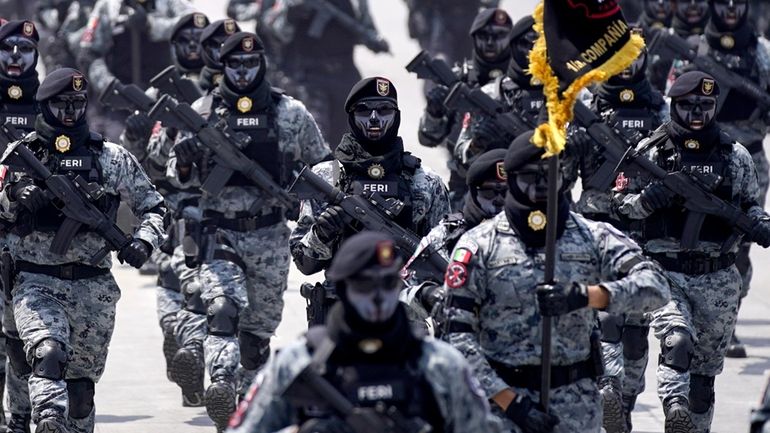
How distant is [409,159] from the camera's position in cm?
1277

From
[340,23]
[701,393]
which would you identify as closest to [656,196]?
[701,393]

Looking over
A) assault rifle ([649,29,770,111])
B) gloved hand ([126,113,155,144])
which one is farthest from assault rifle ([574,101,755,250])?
gloved hand ([126,113,155,144])

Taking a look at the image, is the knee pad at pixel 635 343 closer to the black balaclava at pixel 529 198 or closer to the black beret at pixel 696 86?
the black beret at pixel 696 86

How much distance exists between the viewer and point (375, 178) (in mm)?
12758

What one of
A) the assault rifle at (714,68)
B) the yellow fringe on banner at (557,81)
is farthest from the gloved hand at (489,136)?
the yellow fringe on banner at (557,81)

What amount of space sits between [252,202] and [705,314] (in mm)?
3182

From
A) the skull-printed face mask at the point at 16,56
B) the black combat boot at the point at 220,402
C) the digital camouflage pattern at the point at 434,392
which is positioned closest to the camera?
the digital camouflage pattern at the point at 434,392

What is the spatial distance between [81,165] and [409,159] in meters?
1.92

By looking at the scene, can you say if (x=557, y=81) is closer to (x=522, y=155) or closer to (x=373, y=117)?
(x=522, y=155)

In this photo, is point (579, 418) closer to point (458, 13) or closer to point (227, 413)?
point (227, 413)

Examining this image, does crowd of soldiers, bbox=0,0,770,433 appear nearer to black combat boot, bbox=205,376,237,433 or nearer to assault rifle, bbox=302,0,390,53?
black combat boot, bbox=205,376,237,433

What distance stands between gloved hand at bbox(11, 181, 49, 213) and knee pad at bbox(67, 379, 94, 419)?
3.39ft

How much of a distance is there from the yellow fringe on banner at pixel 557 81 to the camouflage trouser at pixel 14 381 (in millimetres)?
4447

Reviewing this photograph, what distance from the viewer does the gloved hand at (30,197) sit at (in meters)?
12.7
